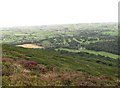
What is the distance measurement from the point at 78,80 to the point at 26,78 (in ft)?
18.1

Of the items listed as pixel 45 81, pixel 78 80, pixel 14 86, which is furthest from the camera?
pixel 78 80

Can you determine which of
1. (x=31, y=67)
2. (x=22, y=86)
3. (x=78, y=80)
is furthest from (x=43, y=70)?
(x=22, y=86)

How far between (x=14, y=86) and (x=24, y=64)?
40.2 feet

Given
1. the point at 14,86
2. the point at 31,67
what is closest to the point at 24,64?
the point at 31,67

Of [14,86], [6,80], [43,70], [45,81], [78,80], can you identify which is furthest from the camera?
[43,70]

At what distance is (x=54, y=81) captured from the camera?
926 inches

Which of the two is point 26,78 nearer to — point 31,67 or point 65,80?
point 65,80

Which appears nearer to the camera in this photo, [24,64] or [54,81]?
[54,81]

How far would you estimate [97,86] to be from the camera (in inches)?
961

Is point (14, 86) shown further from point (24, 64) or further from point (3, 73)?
point (24, 64)

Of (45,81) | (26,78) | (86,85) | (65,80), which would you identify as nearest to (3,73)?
(26,78)

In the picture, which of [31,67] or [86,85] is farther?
[31,67]

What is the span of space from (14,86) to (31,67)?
11.8 m

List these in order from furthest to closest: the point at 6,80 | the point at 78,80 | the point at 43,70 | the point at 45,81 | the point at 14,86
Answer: the point at 43,70, the point at 78,80, the point at 45,81, the point at 6,80, the point at 14,86
